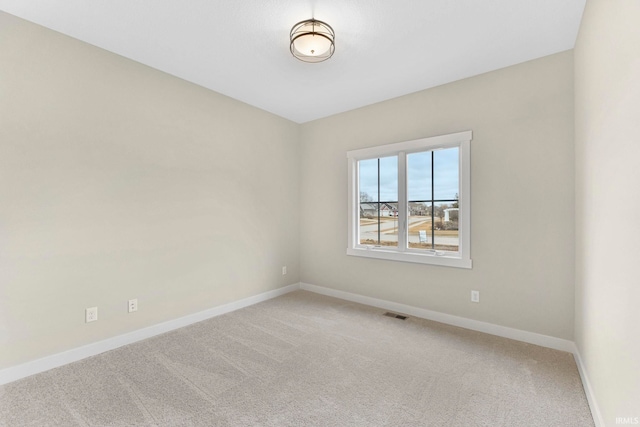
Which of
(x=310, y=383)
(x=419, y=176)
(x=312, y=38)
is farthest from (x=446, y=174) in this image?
(x=310, y=383)

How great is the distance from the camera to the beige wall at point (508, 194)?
255 cm

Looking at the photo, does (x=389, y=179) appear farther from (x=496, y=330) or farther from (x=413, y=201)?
(x=496, y=330)

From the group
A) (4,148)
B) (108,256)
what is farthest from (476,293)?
(4,148)

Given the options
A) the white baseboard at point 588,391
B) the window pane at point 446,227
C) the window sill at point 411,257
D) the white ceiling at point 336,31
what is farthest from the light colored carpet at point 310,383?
the white ceiling at point 336,31

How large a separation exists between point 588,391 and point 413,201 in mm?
2243

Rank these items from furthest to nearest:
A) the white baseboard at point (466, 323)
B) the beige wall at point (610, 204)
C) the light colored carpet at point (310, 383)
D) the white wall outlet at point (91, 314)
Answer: the white baseboard at point (466, 323) → the white wall outlet at point (91, 314) → the light colored carpet at point (310, 383) → the beige wall at point (610, 204)

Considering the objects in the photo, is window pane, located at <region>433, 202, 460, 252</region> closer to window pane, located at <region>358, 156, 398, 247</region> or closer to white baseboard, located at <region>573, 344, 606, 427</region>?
window pane, located at <region>358, 156, 398, 247</region>

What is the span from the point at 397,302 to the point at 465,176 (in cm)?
173

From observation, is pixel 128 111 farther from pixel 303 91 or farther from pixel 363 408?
pixel 363 408

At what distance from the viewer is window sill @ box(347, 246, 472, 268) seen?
10.2 ft

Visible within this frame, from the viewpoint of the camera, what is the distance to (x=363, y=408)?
1.81 metres

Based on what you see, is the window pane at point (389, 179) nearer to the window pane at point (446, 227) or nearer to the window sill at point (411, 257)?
the window pane at point (446, 227)

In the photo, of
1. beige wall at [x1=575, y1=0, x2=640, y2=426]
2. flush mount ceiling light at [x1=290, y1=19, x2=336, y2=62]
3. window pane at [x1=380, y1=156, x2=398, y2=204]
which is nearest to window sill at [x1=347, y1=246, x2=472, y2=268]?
window pane at [x1=380, y1=156, x2=398, y2=204]

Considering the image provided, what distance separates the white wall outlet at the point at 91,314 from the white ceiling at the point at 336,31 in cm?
236
